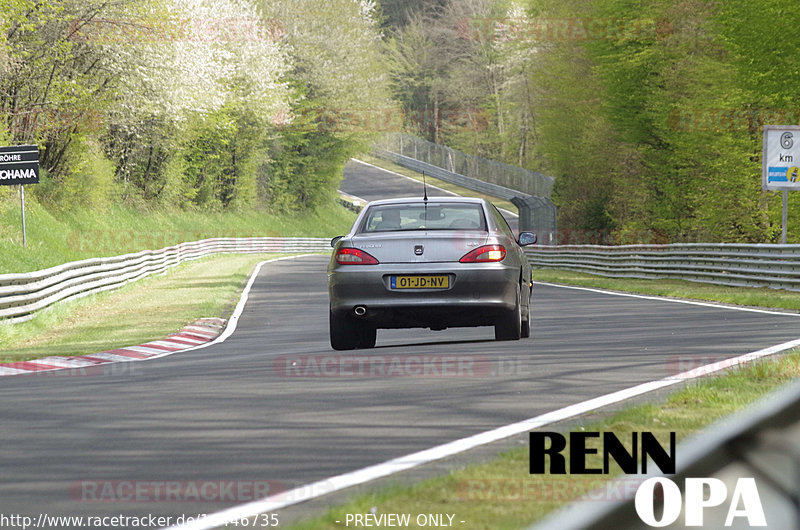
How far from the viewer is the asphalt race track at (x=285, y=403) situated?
5.14 metres

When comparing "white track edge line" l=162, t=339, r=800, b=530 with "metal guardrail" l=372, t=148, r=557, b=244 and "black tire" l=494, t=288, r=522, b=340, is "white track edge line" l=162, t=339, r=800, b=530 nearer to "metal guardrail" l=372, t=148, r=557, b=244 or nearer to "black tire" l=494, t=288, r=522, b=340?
"black tire" l=494, t=288, r=522, b=340

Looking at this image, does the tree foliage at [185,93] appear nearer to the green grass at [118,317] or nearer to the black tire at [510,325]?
the green grass at [118,317]

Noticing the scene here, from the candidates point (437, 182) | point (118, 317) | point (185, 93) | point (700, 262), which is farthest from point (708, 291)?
point (437, 182)

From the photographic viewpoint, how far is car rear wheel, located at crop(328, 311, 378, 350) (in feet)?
37.9

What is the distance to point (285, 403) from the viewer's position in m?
7.71

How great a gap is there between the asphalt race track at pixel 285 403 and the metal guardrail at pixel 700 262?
831 centimetres

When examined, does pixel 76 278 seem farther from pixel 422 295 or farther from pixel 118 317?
pixel 422 295

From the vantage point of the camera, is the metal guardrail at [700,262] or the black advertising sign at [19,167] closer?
the metal guardrail at [700,262]

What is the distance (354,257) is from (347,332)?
92 cm

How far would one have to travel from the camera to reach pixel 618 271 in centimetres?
3319

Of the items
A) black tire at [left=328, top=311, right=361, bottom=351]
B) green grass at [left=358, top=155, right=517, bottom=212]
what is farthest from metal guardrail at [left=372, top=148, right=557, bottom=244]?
black tire at [left=328, top=311, right=361, bottom=351]

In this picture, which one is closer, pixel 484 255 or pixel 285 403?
pixel 285 403

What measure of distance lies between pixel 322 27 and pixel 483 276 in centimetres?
6360

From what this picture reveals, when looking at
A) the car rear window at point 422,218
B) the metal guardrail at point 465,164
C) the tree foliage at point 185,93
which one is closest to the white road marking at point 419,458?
the car rear window at point 422,218
